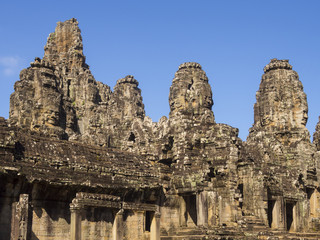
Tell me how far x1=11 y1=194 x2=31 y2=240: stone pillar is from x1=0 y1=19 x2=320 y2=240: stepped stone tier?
0.04 metres

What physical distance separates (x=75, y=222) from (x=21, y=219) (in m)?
1.88

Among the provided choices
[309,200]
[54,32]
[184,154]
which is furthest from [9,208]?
[54,32]

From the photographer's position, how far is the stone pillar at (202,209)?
21.9 meters

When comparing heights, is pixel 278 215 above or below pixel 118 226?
above

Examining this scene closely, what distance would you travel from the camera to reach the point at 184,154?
77.5 ft

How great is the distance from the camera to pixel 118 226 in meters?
18.6

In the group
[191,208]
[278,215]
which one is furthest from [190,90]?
[191,208]

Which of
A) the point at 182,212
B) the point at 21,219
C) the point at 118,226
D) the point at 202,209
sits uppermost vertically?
the point at 202,209

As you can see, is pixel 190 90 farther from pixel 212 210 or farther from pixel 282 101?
pixel 212 210

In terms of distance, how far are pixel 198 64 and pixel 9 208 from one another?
3317cm

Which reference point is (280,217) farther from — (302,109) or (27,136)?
(27,136)

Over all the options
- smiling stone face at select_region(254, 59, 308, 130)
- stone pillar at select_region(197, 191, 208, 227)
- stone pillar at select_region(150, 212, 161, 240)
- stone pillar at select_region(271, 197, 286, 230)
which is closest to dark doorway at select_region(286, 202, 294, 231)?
stone pillar at select_region(271, 197, 286, 230)

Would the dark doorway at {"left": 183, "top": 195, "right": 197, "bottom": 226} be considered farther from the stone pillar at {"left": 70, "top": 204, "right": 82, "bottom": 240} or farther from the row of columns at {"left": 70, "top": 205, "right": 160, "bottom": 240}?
the stone pillar at {"left": 70, "top": 204, "right": 82, "bottom": 240}

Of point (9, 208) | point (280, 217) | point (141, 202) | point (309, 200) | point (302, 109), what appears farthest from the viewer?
point (302, 109)
